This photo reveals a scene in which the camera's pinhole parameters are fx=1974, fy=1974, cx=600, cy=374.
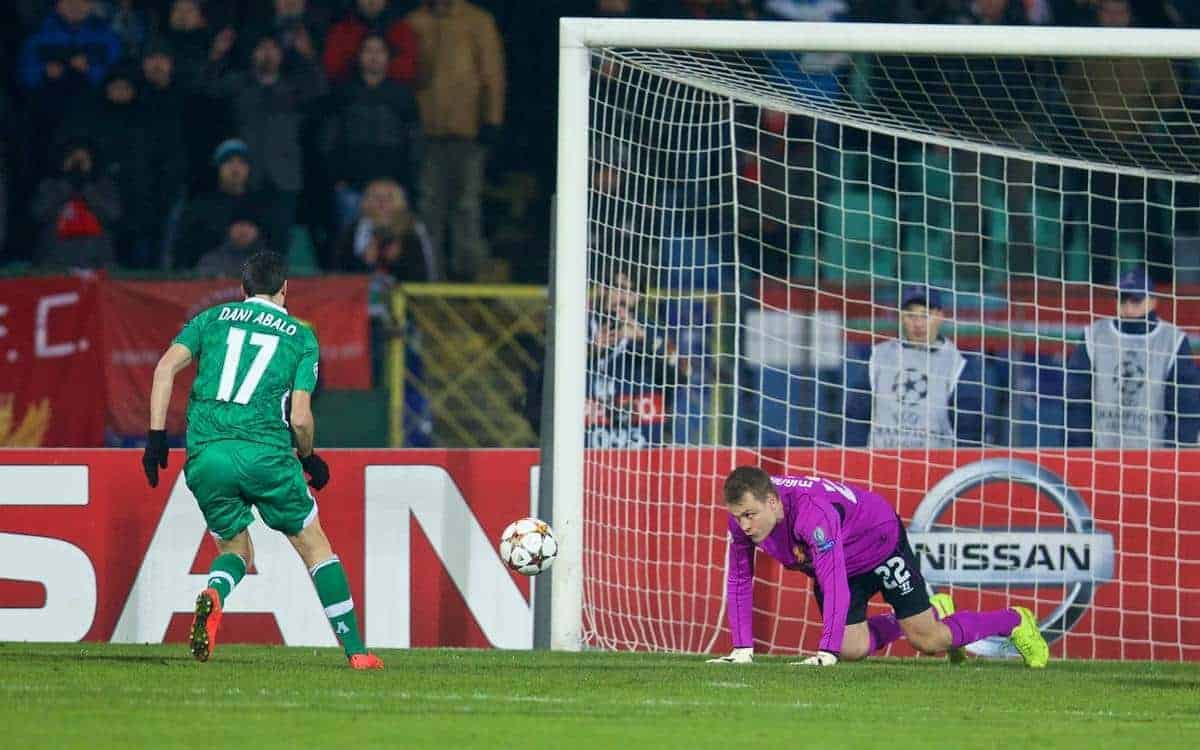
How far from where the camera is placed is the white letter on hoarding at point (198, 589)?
32.4ft

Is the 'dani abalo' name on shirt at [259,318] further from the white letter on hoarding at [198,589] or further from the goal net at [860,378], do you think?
the white letter on hoarding at [198,589]

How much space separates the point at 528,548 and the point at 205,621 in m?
1.74

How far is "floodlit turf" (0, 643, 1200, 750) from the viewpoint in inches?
237

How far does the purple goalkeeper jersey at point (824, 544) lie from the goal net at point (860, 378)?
115cm

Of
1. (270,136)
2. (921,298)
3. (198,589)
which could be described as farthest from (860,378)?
(270,136)

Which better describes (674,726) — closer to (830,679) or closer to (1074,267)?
(830,679)

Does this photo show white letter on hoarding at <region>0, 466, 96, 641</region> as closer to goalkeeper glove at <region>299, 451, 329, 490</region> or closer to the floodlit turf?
the floodlit turf

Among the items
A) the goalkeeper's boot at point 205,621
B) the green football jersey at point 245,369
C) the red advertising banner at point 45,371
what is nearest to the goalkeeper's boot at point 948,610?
the green football jersey at point 245,369

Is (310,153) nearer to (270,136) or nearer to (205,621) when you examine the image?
(270,136)

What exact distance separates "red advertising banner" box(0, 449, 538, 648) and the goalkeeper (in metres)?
1.73

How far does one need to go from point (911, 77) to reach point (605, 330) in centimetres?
285

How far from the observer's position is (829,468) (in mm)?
10438

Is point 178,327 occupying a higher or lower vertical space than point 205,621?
higher

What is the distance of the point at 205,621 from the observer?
25.0 ft
